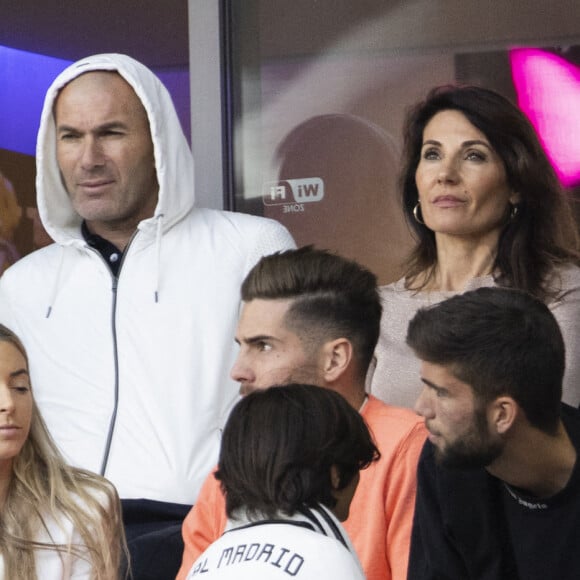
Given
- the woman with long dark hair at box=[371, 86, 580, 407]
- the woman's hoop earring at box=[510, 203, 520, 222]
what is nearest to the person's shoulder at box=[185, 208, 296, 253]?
the woman with long dark hair at box=[371, 86, 580, 407]

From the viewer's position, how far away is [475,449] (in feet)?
9.04

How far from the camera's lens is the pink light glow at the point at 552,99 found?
4.23 m

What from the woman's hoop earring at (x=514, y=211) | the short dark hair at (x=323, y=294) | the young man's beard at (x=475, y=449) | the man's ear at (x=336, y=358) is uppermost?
the woman's hoop earring at (x=514, y=211)

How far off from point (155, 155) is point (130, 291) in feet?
1.25

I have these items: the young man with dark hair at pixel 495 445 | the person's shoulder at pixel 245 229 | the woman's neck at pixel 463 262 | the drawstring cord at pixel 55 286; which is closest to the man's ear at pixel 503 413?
the young man with dark hair at pixel 495 445

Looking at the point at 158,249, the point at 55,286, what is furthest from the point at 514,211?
the point at 55,286

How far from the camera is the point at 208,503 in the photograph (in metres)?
3.12

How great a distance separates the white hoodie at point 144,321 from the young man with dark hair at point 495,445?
821 mm

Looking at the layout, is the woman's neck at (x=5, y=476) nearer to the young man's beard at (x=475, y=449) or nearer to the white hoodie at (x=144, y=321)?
the white hoodie at (x=144, y=321)

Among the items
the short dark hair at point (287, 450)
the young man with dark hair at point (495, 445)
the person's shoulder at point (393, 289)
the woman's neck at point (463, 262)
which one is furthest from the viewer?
the person's shoulder at point (393, 289)

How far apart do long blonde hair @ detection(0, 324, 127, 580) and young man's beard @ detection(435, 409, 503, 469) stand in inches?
34.7

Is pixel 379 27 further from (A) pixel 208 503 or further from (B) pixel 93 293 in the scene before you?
(A) pixel 208 503

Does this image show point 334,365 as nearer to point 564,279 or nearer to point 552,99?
point 564,279

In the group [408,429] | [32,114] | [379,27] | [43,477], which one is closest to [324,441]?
[408,429]
